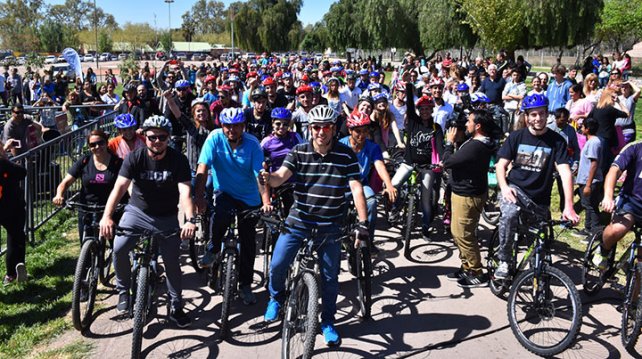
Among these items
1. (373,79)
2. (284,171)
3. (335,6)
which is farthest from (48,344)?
(335,6)

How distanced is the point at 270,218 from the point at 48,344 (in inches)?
90.8

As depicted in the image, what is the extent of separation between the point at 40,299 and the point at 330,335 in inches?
130

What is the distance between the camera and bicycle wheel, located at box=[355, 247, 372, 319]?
5070 mm

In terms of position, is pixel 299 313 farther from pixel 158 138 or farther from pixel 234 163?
pixel 158 138

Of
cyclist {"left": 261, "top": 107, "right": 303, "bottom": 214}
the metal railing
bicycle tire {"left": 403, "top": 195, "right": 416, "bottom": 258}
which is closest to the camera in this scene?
cyclist {"left": 261, "top": 107, "right": 303, "bottom": 214}

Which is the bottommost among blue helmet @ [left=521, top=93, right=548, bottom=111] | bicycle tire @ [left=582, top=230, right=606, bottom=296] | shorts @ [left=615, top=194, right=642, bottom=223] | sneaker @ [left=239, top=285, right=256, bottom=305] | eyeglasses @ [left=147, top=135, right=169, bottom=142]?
sneaker @ [left=239, top=285, right=256, bottom=305]

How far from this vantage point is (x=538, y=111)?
507 cm

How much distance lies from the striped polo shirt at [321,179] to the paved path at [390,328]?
3.73ft

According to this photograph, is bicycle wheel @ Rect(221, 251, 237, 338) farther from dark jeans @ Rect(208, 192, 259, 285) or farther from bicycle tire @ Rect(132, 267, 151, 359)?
bicycle tire @ Rect(132, 267, 151, 359)

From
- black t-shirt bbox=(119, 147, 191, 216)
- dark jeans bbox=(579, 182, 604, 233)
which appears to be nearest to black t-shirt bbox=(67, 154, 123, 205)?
black t-shirt bbox=(119, 147, 191, 216)

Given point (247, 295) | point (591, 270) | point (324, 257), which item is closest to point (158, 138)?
point (324, 257)

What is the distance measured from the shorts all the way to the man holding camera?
125 cm

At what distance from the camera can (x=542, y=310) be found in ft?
15.5

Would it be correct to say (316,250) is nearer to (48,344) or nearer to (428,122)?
(48,344)
